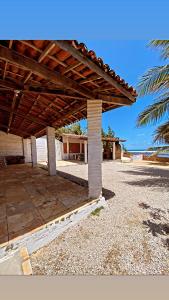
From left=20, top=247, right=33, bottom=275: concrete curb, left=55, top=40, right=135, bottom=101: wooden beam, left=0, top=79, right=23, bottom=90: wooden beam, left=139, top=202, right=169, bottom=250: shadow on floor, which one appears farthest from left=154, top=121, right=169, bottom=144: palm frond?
left=20, top=247, right=33, bottom=275: concrete curb

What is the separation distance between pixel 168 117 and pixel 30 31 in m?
7.18

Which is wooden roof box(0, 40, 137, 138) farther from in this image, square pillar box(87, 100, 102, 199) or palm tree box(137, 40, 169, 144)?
palm tree box(137, 40, 169, 144)

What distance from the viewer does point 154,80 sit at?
703 centimetres

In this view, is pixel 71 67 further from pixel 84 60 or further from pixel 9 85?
pixel 9 85

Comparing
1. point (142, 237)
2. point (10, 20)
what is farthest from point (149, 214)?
point (10, 20)

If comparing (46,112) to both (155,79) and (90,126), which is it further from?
(155,79)

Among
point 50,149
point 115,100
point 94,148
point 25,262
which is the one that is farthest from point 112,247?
point 50,149

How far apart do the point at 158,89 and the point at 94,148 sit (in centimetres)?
474

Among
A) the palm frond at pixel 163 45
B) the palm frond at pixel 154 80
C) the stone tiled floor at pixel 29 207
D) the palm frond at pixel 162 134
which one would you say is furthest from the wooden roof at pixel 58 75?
the palm frond at pixel 162 134

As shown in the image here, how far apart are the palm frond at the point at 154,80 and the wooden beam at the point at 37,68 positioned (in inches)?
161

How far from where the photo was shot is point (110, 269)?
2439 mm

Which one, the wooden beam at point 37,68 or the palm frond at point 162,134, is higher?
the wooden beam at point 37,68

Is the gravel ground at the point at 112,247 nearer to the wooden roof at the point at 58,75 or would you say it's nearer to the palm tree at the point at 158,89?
the wooden roof at the point at 58,75

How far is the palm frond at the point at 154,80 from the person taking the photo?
269 inches
